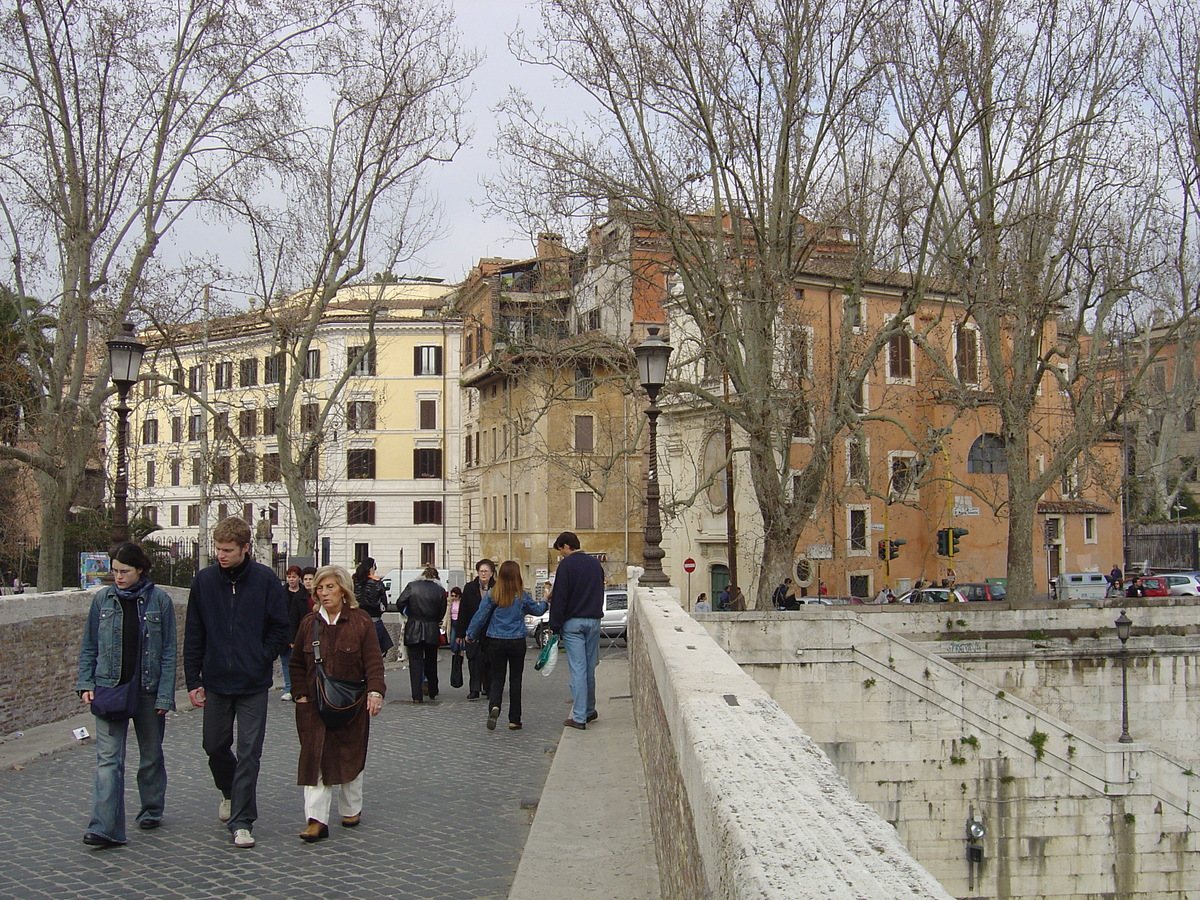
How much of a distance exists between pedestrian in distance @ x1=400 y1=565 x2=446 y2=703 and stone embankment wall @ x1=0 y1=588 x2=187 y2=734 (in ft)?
10.9

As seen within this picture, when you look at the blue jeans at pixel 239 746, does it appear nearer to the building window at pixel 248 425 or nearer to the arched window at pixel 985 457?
the building window at pixel 248 425

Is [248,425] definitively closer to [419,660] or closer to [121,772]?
[419,660]

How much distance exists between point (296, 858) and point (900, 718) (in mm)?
17581

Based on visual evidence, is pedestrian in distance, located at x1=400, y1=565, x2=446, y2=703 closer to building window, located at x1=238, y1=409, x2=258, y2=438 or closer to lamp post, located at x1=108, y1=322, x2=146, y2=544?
lamp post, located at x1=108, y1=322, x2=146, y2=544

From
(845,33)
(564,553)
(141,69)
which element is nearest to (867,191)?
(845,33)

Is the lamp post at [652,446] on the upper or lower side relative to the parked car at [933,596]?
upper

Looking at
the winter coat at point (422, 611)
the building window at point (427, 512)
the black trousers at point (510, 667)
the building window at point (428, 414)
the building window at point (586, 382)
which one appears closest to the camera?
the black trousers at point (510, 667)

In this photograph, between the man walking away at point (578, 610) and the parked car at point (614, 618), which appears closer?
the man walking away at point (578, 610)

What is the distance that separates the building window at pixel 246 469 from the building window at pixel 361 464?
65.1ft

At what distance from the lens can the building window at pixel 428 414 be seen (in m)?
61.8

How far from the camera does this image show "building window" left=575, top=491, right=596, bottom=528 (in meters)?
48.5

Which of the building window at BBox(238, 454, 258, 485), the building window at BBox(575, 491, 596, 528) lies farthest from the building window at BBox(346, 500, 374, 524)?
the building window at BBox(238, 454, 258, 485)

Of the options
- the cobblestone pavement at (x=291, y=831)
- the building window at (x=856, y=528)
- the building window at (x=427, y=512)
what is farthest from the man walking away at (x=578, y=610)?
the building window at (x=427, y=512)

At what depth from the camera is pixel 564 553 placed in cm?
1128
